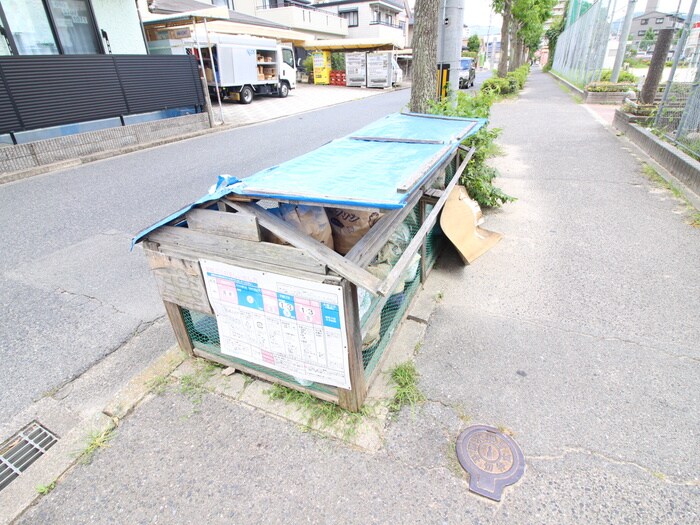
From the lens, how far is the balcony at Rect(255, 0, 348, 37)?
1227 inches

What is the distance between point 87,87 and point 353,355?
419 inches

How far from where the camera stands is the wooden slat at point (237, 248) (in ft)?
6.33

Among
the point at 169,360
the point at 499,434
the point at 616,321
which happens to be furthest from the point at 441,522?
the point at 616,321

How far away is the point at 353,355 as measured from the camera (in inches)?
82.4

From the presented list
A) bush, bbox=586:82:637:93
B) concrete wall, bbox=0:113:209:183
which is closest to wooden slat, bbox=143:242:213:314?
concrete wall, bbox=0:113:209:183

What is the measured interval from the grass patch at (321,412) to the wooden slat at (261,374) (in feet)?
0.11

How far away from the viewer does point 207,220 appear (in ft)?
7.00

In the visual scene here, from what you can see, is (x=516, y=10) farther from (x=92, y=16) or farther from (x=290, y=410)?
(x=290, y=410)

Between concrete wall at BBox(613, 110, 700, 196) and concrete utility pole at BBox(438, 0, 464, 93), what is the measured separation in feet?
11.8

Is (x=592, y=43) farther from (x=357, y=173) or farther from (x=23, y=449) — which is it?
(x=23, y=449)

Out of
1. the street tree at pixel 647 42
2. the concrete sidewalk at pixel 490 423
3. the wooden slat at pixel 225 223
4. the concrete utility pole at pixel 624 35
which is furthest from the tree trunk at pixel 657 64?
the street tree at pixel 647 42

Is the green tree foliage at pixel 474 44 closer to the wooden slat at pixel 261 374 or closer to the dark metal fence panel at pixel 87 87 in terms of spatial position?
the dark metal fence panel at pixel 87 87

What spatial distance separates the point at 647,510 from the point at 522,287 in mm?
2067

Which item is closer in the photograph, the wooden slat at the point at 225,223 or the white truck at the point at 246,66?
the wooden slat at the point at 225,223
